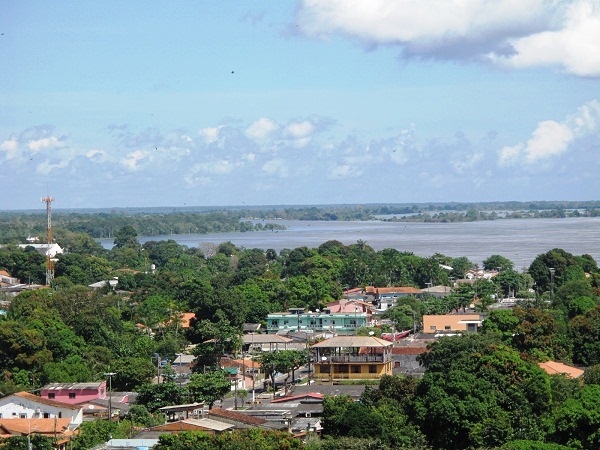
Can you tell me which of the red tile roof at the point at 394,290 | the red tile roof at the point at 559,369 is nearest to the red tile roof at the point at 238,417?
the red tile roof at the point at 559,369

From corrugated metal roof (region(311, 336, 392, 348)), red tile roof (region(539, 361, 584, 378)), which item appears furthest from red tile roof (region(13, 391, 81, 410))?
red tile roof (region(539, 361, 584, 378))

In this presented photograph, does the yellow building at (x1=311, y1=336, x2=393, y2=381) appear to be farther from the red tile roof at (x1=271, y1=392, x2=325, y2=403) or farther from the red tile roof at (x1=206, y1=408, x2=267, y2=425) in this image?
the red tile roof at (x1=206, y1=408, x2=267, y2=425)

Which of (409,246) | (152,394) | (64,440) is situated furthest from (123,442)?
(409,246)

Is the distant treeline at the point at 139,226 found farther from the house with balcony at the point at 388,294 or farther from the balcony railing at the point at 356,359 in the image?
the balcony railing at the point at 356,359

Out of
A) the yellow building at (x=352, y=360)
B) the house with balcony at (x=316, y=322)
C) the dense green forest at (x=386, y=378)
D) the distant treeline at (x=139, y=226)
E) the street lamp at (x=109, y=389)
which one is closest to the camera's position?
the dense green forest at (x=386, y=378)

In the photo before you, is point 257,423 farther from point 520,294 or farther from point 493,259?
point 493,259

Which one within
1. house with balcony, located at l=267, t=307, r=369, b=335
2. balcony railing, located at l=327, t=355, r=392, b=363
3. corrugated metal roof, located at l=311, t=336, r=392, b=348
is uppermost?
corrugated metal roof, located at l=311, t=336, r=392, b=348
